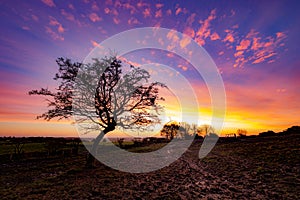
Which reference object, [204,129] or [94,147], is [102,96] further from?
[204,129]

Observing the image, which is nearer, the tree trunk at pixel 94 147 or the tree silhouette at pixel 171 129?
the tree trunk at pixel 94 147

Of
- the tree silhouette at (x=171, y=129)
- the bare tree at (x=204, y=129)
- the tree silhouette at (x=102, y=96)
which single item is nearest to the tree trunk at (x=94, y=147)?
the tree silhouette at (x=102, y=96)

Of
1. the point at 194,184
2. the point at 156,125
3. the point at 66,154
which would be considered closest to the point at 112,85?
the point at 156,125

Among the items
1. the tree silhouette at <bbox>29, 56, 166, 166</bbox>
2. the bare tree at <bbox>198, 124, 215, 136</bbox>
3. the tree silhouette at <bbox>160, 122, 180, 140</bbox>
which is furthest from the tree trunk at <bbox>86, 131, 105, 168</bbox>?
the bare tree at <bbox>198, 124, 215, 136</bbox>

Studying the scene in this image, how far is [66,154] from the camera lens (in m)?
36.2

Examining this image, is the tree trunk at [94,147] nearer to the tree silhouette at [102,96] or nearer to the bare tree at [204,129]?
the tree silhouette at [102,96]

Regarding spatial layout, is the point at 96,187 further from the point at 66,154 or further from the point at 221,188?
the point at 66,154

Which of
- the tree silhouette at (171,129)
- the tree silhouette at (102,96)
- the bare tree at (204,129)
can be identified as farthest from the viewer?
the bare tree at (204,129)

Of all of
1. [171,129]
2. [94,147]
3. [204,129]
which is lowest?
[94,147]

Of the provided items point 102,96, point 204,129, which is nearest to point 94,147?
point 102,96

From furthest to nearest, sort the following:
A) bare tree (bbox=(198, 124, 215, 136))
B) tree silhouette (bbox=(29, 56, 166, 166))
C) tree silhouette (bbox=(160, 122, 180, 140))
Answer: bare tree (bbox=(198, 124, 215, 136)), tree silhouette (bbox=(160, 122, 180, 140)), tree silhouette (bbox=(29, 56, 166, 166))

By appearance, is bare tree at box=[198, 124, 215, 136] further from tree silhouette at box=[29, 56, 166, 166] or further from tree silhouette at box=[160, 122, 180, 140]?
tree silhouette at box=[29, 56, 166, 166]

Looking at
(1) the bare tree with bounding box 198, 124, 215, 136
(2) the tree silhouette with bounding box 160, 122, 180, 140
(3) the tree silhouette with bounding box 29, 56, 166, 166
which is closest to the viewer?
(3) the tree silhouette with bounding box 29, 56, 166, 166

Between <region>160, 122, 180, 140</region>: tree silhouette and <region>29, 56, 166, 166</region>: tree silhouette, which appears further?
<region>160, 122, 180, 140</region>: tree silhouette
